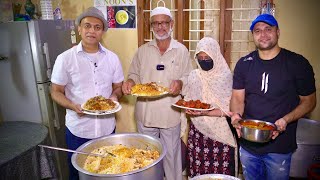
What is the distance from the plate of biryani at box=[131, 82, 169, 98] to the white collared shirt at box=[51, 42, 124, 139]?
1.02 ft

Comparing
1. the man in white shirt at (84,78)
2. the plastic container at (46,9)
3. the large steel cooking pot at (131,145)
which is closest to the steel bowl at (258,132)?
the large steel cooking pot at (131,145)

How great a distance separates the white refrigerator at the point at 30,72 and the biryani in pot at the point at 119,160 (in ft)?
4.52

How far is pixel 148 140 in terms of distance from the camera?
76.3 inches

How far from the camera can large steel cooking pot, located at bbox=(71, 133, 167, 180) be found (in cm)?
143

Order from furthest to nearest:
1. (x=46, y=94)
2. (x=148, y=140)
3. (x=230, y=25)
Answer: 1. (x=230, y=25)
2. (x=46, y=94)
3. (x=148, y=140)

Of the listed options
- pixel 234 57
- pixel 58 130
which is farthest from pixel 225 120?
pixel 58 130

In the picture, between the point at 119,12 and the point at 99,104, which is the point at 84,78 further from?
the point at 119,12

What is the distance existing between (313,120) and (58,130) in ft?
9.95

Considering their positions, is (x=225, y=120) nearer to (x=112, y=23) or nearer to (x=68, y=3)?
(x=112, y=23)

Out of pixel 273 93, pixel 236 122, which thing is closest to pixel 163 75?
pixel 236 122

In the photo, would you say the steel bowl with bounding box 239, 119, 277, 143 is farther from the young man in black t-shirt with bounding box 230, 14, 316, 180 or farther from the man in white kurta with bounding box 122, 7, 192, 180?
the man in white kurta with bounding box 122, 7, 192, 180

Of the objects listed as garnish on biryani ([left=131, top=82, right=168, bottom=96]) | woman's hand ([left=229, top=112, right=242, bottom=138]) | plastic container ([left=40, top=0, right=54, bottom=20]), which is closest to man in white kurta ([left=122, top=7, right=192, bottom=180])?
garnish on biryani ([left=131, top=82, right=168, bottom=96])

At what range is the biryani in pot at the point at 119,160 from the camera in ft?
5.56

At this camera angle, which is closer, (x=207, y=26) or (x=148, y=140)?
(x=148, y=140)
